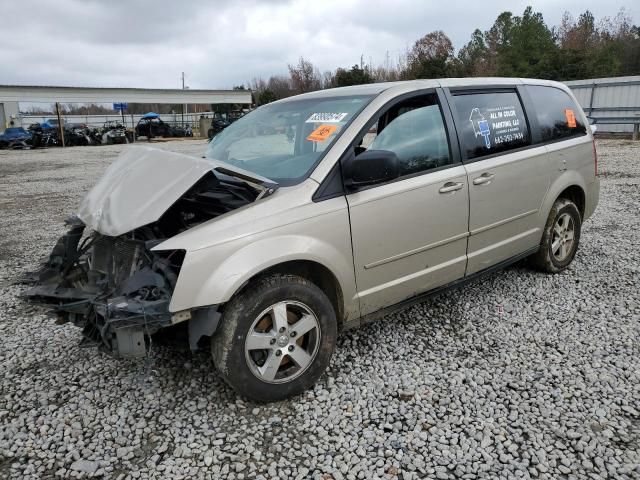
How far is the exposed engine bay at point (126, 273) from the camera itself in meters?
2.58

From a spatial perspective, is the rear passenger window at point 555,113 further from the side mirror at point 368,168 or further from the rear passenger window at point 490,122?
the side mirror at point 368,168

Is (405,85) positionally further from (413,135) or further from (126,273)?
(126,273)

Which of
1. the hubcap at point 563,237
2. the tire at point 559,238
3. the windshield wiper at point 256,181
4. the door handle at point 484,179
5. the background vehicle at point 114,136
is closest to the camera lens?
the windshield wiper at point 256,181

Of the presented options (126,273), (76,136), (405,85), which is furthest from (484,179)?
(76,136)

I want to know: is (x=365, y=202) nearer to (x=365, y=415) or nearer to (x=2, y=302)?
(x=365, y=415)

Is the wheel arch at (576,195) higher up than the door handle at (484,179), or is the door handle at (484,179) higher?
the door handle at (484,179)

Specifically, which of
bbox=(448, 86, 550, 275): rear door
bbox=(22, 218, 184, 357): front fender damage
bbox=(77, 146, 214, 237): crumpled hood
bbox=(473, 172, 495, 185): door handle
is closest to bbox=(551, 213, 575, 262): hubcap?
bbox=(448, 86, 550, 275): rear door

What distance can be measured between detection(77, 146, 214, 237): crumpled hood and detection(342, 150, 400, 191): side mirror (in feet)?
2.71

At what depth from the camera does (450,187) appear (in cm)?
357

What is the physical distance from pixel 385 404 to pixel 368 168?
139 cm

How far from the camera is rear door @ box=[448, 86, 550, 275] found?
3.79 m

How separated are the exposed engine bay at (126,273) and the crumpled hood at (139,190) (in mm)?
46

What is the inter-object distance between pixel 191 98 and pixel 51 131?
51.9 feet

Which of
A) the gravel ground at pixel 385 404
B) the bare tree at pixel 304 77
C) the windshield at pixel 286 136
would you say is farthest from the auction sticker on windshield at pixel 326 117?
the bare tree at pixel 304 77
